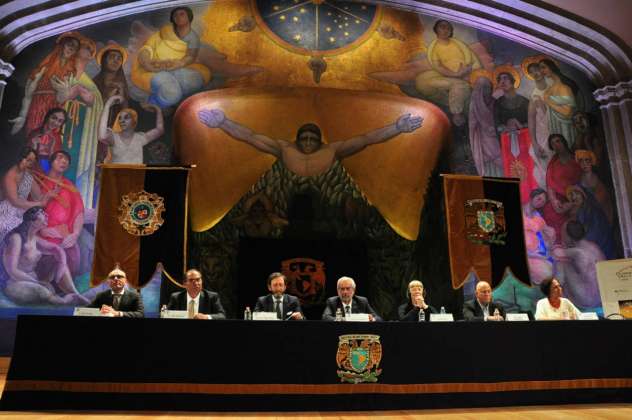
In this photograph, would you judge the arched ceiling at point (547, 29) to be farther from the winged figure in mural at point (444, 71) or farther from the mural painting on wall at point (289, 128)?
the winged figure in mural at point (444, 71)

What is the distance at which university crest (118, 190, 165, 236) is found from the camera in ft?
22.8

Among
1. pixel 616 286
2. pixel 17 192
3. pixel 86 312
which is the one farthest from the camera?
pixel 17 192

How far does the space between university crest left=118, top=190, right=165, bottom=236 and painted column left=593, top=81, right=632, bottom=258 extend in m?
7.66

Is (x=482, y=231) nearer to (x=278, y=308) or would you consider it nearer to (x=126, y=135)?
(x=278, y=308)

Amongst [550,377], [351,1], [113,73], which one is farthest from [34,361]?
[351,1]

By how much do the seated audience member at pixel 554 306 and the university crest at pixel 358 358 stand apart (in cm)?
238

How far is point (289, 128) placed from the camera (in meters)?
8.31

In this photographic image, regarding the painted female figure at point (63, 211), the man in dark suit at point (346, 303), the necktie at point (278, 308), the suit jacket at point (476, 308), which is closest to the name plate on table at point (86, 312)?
the necktie at point (278, 308)

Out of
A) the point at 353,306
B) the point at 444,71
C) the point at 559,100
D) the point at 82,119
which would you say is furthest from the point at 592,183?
the point at 82,119

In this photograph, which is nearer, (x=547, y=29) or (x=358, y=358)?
(x=358, y=358)

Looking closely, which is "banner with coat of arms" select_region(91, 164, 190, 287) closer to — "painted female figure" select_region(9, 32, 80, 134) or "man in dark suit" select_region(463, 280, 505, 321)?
"painted female figure" select_region(9, 32, 80, 134)

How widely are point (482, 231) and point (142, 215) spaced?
498cm

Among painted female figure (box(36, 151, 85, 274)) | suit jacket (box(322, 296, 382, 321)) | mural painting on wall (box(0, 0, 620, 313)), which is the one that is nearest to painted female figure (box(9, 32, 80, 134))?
mural painting on wall (box(0, 0, 620, 313))

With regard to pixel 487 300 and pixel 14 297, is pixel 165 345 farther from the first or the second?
pixel 14 297
